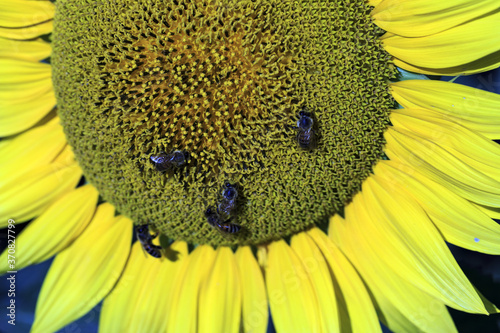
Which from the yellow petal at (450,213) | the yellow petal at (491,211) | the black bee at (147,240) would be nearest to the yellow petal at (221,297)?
the black bee at (147,240)

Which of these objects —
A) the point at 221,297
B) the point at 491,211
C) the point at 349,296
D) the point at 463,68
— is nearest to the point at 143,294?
the point at 221,297

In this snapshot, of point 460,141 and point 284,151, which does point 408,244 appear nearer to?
point 460,141

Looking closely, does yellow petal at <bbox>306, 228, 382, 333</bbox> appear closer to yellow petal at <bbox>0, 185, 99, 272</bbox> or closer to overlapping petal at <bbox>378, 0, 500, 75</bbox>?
overlapping petal at <bbox>378, 0, 500, 75</bbox>

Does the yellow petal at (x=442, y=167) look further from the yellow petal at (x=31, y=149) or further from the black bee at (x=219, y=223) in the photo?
the yellow petal at (x=31, y=149)

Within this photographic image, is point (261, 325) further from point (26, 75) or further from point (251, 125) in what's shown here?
point (26, 75)

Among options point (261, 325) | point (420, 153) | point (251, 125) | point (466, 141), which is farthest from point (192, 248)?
point (466, 141)

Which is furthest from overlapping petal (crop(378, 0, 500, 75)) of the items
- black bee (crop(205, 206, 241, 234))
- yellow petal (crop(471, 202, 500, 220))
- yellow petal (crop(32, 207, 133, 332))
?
yellow petal (crop(32, 207, 133, 332))
